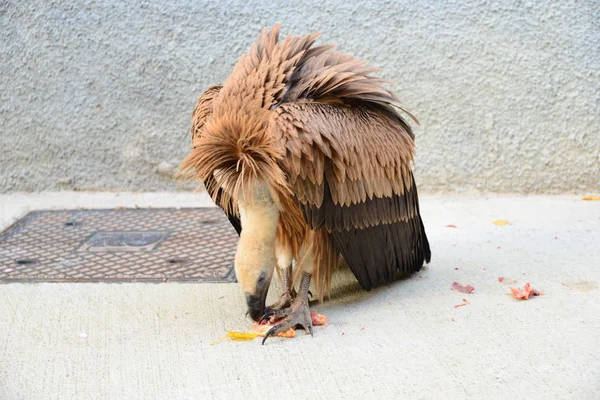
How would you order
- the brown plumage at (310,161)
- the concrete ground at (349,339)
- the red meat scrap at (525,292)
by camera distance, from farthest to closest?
the red meat scrap at (525,292) → the brown plumage at (310,161) → the concrete ground at (349,339)

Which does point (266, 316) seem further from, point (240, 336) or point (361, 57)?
point (361, 57)

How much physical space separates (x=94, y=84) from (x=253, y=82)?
8.09 ft

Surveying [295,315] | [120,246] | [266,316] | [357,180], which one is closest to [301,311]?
[295,315]

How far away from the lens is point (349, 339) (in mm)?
3012

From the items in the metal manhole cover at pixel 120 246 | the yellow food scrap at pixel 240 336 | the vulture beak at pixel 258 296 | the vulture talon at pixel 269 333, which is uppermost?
the vulture beak at pixel 258 296

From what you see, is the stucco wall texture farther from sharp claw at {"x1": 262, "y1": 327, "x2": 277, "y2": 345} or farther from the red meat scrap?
sharp claw at {"x1": 262, "y1": 327, "x2": 277, "y2": 345}

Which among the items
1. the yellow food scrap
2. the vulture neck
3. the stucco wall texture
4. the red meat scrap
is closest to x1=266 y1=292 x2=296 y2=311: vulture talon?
the yellow food scrap

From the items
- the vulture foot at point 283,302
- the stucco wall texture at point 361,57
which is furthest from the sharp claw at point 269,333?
the stucco wall texture at point 361,57

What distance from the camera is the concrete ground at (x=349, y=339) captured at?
103 inches

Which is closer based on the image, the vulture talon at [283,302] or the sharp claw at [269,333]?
the sharp claw at [269,333]

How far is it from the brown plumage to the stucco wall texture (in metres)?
1.71

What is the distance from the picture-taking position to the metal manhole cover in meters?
3.85

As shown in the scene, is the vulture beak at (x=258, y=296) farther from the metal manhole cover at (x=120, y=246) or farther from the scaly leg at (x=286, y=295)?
the metal manhole cover at (x=120, y=246)

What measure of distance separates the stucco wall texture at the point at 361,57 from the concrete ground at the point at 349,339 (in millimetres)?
1120
